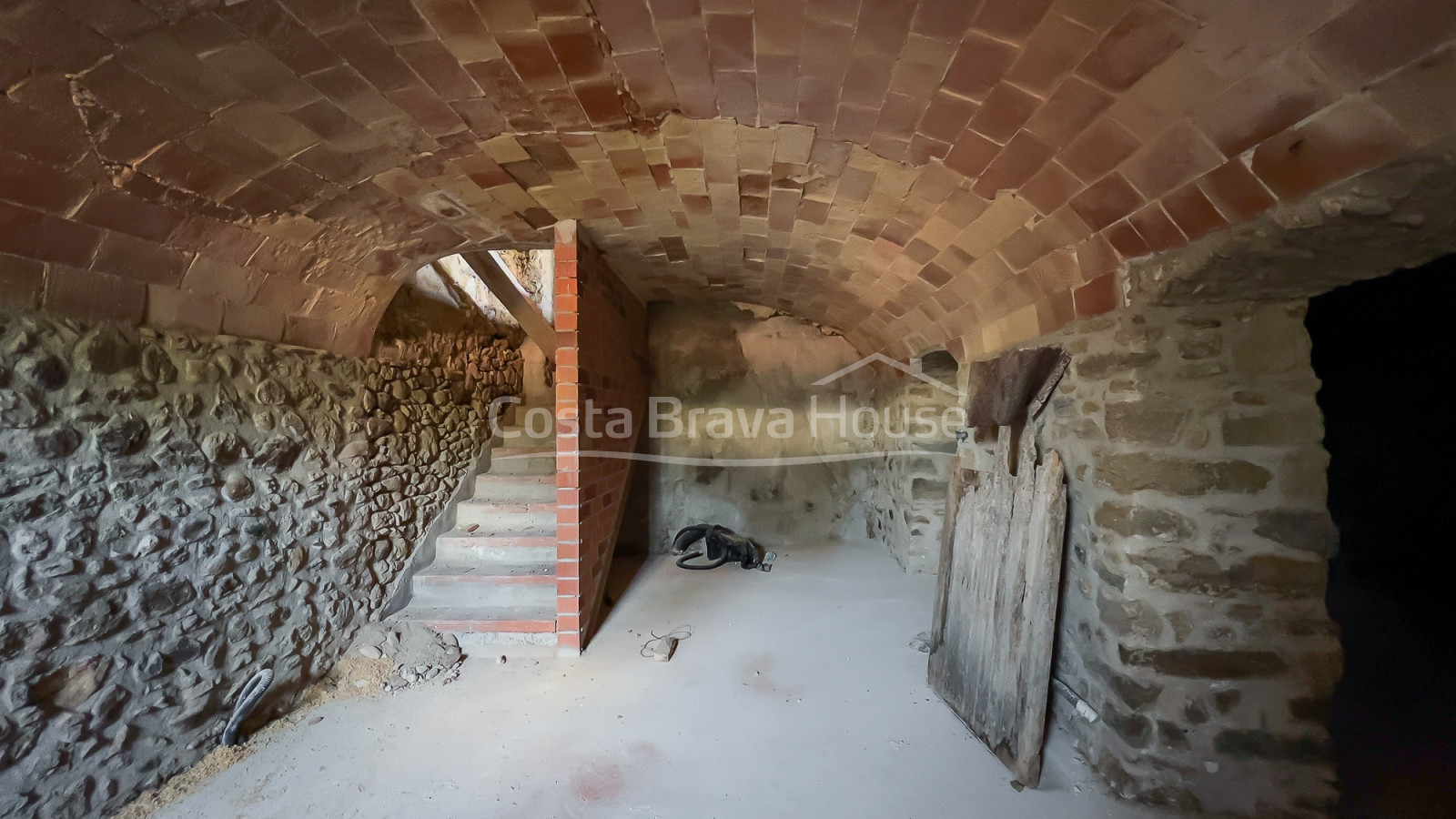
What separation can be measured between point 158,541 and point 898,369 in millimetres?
3971

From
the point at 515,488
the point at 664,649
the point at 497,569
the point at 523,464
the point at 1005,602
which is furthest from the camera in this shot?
the point at 523,464

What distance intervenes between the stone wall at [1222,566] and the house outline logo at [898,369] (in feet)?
5.28

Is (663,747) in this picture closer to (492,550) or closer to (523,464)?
(492,550)

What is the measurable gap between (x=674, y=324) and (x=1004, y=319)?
9.78ft

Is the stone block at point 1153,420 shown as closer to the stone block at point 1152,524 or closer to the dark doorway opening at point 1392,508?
the stone block at point 1152,524

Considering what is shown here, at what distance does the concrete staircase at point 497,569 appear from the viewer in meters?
2.64

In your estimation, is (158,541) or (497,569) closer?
(158,541)

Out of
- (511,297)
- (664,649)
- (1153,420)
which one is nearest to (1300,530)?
(1153,420)

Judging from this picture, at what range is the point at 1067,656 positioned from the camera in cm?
181

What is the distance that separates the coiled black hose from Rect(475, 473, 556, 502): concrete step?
5.08 feet

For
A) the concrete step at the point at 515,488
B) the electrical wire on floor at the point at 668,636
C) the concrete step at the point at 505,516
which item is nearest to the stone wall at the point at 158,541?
the concrete step at the point at 505,516

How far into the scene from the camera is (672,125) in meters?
1.71

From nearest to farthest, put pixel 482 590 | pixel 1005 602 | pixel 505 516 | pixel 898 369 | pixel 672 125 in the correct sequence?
pixel 672 125, pixel 1005 602, pixel 482 590, pixel 505 516, pixel 898 369

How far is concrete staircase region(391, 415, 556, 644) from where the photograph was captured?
264cm
